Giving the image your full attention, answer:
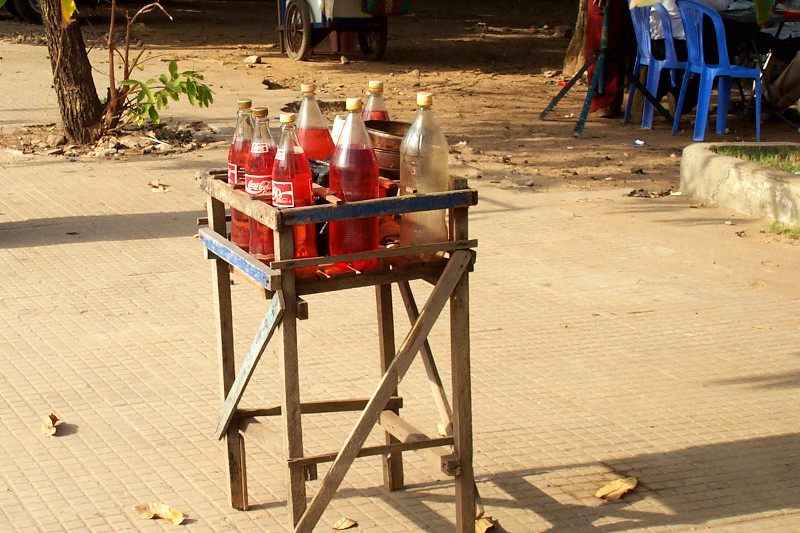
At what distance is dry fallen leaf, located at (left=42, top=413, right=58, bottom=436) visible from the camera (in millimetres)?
4090

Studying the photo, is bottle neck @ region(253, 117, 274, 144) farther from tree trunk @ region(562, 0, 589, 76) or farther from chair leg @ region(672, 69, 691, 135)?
A: tree trunk @ region(562, 0, 589, 76)

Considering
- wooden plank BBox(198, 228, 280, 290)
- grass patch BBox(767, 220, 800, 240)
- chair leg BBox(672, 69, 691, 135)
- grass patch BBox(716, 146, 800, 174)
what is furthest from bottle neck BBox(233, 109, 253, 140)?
chair leg BBox(672, 69, 691, 135)

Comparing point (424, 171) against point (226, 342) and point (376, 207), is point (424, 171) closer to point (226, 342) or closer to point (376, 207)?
point (376, 207)

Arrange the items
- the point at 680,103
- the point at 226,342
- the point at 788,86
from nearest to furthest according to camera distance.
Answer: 1. the point at 226,342
2. the point at 680,103
3. the point at 788,86

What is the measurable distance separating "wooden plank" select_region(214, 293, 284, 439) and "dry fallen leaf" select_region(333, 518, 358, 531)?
1.58 ft

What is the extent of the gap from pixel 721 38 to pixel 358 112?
24.0 feet

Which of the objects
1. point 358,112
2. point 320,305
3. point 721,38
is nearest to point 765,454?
point 358,112

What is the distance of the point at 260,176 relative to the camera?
3139 millimetres

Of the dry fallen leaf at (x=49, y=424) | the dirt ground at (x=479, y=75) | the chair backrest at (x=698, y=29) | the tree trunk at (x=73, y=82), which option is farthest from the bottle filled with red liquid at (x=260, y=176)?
the chair backrest at (x=698, y=29)

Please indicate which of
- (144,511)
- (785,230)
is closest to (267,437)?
(144,511)

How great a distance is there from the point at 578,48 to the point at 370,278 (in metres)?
11.6

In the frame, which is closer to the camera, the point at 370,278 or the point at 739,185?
the point at 370,278

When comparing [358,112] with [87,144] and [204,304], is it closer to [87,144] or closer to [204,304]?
[204,304]

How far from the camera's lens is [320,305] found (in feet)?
18.7
